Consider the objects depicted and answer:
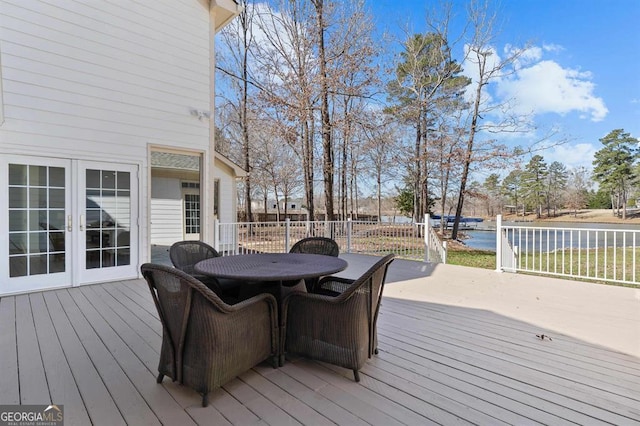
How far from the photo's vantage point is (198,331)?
176 centimetres

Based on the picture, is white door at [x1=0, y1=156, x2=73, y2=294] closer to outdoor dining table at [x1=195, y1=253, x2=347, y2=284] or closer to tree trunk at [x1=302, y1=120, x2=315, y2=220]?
outdoor dining table at [x1=195, y1=253, x2=347, y2=284]

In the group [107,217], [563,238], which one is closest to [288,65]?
[107,217]

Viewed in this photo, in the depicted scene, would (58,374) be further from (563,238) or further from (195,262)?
(563,238)

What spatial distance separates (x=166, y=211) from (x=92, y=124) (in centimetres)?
595

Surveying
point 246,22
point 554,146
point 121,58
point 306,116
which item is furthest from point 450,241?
point 121,58

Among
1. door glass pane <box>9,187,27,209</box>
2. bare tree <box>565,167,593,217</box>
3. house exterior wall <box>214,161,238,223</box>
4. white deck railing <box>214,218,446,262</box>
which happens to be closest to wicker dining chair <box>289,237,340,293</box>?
white deck railing <box>214,218,446,262</box>

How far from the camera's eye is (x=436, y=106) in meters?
13.3

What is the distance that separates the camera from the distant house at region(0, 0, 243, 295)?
4.09 meters

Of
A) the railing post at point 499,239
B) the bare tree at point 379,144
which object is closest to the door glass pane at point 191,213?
the bare tree at point 379,144

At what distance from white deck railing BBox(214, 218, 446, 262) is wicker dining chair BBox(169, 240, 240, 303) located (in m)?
2.96

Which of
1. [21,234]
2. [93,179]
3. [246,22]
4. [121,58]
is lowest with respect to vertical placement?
[21,234]

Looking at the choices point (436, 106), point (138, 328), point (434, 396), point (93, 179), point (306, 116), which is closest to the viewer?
point (434, 396)

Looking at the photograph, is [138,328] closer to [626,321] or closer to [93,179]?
[93,179]

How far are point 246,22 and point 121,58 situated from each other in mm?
8644
